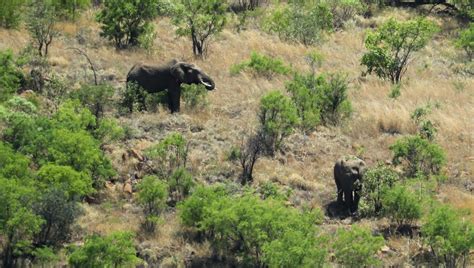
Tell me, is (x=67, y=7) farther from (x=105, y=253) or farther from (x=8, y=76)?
(x=105, y=253)

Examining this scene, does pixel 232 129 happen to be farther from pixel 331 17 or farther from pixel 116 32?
pixel 331 17

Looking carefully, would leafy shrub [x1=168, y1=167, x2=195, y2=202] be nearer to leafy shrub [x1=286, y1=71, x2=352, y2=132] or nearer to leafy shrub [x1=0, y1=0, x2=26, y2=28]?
leafy shrub [x1=286, y1=71, x2=352, y2=132]

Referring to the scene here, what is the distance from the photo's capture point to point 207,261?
60.0ft

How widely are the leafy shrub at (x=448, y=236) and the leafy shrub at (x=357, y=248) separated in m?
1.22

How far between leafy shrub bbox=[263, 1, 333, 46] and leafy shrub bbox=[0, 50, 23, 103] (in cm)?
1341

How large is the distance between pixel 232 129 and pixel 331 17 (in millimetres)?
15148

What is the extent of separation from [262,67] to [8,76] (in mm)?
8946

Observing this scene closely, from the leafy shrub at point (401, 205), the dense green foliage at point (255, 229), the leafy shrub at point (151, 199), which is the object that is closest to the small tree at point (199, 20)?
the leafy shrub at point (151, 199)

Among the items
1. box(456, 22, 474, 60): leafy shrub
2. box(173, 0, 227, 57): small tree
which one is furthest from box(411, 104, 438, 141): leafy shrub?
box(456, 22, 474, 60): leafy shrub

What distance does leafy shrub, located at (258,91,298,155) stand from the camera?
918 inches

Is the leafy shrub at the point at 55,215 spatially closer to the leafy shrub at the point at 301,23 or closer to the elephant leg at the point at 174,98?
the elephant leg at the point at 174,98

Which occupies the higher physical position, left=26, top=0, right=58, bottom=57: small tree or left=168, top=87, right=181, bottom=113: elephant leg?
left=26, top=0, right=58, bottom=57: small tree

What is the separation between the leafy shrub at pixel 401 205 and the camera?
19.4 meters

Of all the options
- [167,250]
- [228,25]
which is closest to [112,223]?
[167,250]
